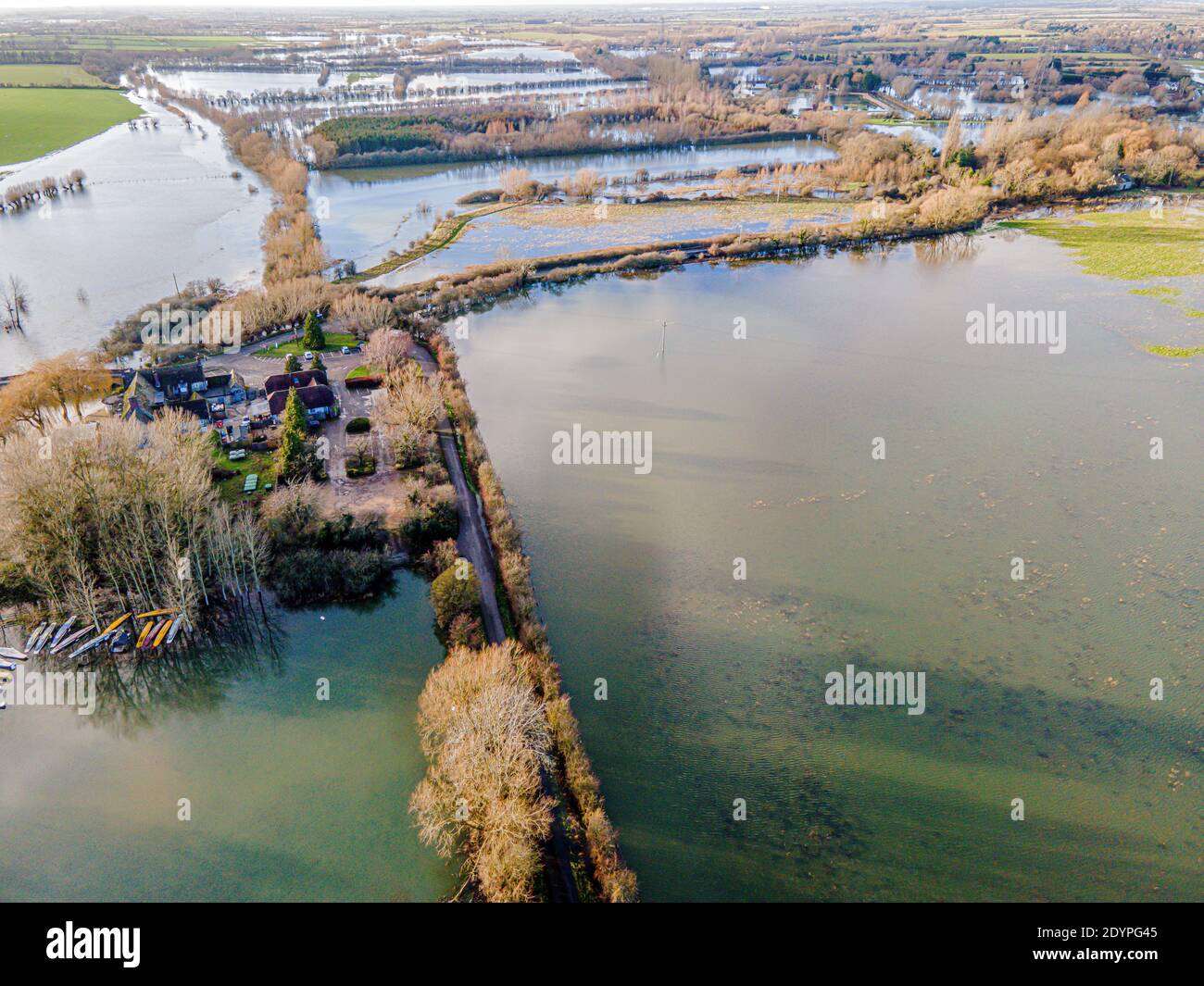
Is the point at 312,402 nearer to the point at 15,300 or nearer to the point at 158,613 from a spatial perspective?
the point at 158,613

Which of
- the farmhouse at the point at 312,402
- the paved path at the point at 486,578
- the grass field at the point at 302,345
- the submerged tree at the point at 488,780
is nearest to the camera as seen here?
the submerged tree at the point at 488,780

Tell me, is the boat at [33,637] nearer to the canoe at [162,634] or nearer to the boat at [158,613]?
the boat at [158,613]

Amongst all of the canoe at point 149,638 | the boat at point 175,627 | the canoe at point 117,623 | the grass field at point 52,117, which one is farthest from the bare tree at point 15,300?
the grass field at point 52,117

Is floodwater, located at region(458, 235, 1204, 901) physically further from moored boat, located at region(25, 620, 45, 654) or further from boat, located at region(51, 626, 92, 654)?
moored boat, located at region(25, 620, 45, 654)

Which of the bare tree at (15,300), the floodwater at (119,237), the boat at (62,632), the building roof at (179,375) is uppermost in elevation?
the floodwater at (119,237)

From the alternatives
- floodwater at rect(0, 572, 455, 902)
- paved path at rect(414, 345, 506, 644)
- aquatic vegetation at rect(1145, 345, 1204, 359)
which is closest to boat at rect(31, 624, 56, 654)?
floodwater at rect(0, 572, 455, 902)

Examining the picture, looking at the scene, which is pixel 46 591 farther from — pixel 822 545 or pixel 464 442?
pixel 822 545
